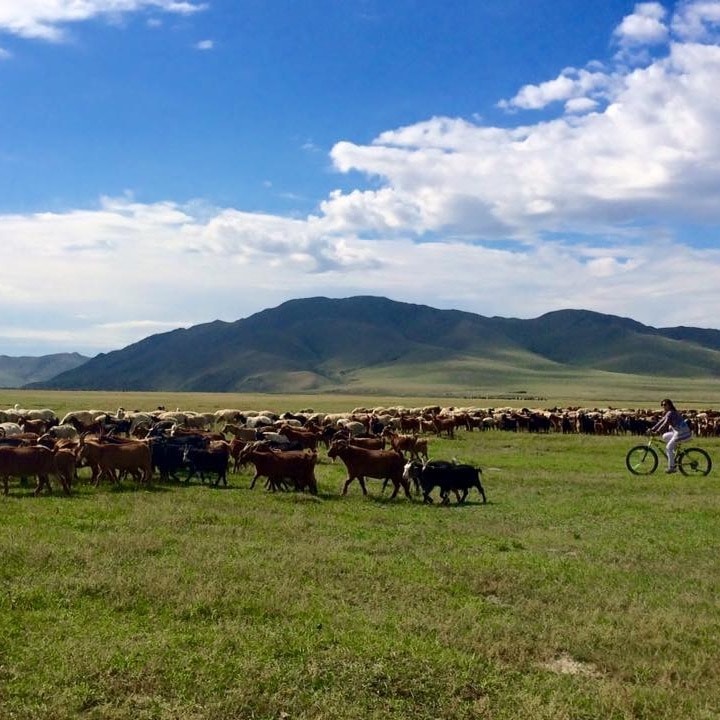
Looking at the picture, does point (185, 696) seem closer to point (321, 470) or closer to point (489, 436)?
point (321, 470)

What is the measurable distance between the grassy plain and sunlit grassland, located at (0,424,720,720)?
0.03 meters

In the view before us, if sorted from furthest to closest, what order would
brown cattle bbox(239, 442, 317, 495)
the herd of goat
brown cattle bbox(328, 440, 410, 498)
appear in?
brown cattle bbox(328, 440, 410, 498) < brown cattle bbox(239, 442, 317, 495) < the herd of goat

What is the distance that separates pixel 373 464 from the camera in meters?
17.9

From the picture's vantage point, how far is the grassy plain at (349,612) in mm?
6680

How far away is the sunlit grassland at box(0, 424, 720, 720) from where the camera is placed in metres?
6.69

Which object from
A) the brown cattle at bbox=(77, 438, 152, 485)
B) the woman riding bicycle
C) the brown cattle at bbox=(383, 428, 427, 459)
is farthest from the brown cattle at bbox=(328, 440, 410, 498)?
the woman riding bicycle

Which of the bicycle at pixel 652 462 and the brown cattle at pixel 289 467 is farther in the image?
the bicycle at pixel 652 462

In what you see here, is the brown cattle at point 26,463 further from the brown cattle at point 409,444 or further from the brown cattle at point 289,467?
the brown cattle at point 409,444

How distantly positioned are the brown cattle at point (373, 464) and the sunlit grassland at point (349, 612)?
2517 millimetres

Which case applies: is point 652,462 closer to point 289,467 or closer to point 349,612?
point 289,467

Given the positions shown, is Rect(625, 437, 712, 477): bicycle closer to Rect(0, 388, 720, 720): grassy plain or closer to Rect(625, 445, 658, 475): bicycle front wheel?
Rect(625, 445, 658, 475): bicycle front wheel

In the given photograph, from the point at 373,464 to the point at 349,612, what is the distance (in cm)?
922

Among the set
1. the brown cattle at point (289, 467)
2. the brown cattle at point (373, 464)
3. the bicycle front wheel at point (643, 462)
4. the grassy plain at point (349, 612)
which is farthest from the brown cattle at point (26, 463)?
the bicycle front wheel at point (643, 462)

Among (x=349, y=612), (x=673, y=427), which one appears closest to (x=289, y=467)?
(x=349, y=612)
